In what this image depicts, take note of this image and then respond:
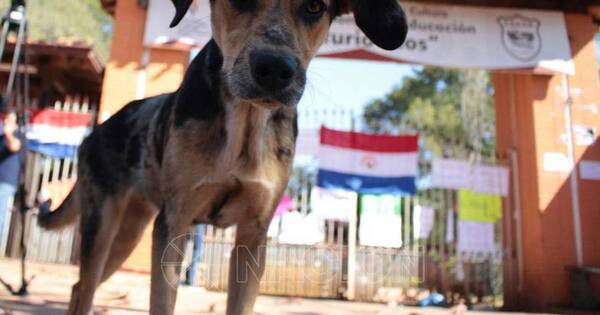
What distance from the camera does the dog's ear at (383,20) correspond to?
2.89 metres

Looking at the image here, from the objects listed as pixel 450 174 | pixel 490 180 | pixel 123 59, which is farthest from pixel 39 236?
pixel 490 180

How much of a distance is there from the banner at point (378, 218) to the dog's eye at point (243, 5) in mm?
6613

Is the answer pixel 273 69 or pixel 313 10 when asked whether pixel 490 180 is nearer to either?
pixel 313 10

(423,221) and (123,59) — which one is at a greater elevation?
(123,59)

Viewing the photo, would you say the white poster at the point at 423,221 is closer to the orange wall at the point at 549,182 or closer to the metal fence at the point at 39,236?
the orange wall at the point at 549,182

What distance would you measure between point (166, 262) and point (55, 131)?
25.6ft

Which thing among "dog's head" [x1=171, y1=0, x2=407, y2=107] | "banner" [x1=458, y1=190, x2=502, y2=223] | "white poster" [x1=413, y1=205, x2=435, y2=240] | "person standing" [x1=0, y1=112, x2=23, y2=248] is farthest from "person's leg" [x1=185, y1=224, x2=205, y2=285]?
"dog's head" [x1=171, y1=0, x2=407, y2=107]

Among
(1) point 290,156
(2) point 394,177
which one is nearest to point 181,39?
(2) point 394,177

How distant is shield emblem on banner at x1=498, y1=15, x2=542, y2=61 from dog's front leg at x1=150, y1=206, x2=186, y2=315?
26.5ft

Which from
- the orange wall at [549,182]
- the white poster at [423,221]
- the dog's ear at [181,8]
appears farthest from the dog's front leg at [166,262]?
the orange wall at [549,182]

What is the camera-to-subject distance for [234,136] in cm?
274

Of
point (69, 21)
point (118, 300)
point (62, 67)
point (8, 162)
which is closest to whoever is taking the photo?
point (118, 300)

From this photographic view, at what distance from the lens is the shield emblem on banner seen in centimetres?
905

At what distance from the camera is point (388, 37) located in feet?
Result: 9.53
